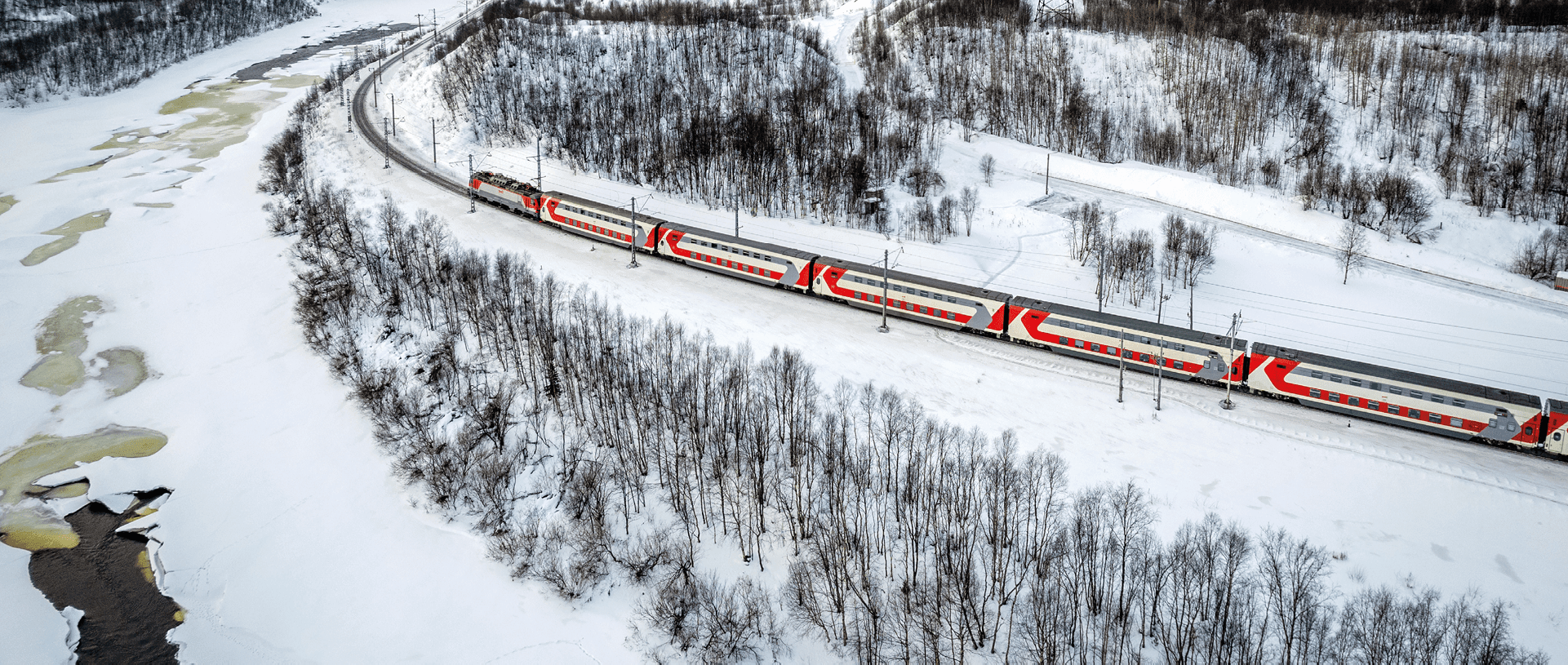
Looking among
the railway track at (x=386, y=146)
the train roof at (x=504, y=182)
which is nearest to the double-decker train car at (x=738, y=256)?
the train roof at (x=504, y=182)

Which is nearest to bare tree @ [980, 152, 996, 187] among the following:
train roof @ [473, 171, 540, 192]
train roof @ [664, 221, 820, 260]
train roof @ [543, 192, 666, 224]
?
train roof @ [664, 221, 820, 260]

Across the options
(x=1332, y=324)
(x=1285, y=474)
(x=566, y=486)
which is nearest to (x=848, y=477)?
(x=566, y=486)

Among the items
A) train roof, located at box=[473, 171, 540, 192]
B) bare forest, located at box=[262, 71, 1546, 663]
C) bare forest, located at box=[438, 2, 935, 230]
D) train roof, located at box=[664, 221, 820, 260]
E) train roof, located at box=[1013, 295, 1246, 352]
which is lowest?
bare forest, located at box=[262, 71, 1546, 663]

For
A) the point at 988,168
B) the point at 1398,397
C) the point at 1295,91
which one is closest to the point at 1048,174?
the point at 988,168

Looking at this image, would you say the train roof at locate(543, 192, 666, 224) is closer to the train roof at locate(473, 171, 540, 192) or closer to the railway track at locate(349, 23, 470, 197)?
the train roof at locate(473, 171, 540, 192)

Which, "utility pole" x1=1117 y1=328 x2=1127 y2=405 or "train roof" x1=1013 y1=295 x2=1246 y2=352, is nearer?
"utility pole" x1=1117 y1=328 x2=1127 y2=405

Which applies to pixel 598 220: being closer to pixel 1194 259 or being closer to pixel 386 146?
pixel 386 146

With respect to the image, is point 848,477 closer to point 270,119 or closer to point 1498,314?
point 1498,314
